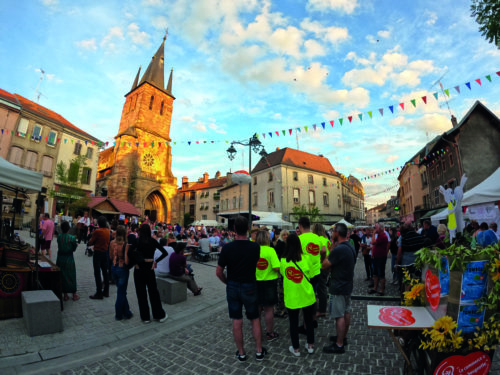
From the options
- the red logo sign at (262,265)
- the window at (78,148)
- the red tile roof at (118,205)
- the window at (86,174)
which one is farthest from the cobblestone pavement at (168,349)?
the window at (78,148)

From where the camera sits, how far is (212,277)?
8852 mm

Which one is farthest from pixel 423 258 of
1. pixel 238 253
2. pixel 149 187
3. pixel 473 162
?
pixel 149 187

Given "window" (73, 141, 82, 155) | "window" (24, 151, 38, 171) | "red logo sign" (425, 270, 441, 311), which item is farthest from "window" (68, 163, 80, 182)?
"red logo sign" (425, 270, 441, 311)

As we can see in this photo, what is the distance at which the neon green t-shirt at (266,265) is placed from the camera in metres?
4.01

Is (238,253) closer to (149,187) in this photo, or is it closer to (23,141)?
(23,141)

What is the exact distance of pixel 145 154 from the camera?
34.7m

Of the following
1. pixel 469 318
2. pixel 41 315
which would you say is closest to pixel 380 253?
pixel 469 318

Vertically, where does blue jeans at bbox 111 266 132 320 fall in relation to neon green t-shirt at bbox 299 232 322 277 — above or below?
below

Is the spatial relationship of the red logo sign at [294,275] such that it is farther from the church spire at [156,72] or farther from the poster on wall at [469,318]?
the church spire at [156,72]

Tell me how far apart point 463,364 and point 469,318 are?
39 centimetres

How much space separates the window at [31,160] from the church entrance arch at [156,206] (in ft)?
45.8

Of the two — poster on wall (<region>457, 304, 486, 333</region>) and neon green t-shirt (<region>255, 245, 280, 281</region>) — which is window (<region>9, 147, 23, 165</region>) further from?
poster on wall (<region>457, 304, 486, 333</region>)

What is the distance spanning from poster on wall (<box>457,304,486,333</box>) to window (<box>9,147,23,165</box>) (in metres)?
30.3

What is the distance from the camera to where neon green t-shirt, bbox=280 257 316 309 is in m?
3.34
